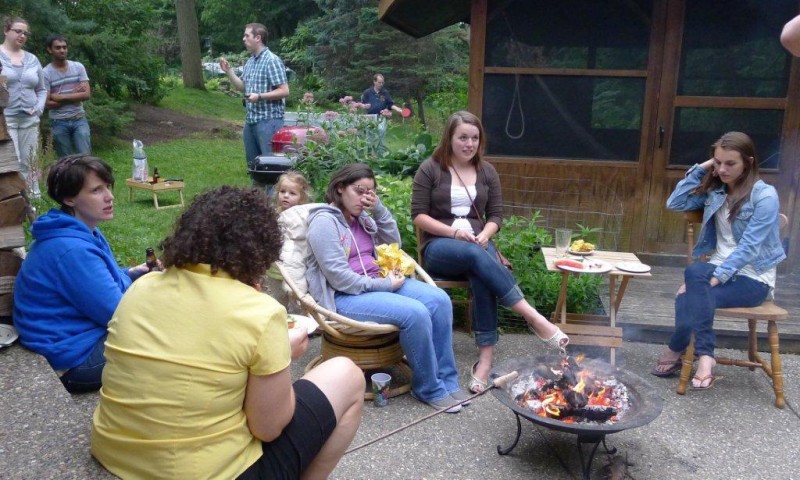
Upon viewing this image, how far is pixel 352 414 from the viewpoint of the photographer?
2488 millimetres

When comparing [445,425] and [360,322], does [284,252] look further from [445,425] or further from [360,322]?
[445,425]

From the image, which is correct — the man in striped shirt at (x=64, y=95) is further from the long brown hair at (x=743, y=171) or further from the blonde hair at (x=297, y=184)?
the long brown hair at (x=743, y=171)

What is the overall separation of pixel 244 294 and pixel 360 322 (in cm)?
158

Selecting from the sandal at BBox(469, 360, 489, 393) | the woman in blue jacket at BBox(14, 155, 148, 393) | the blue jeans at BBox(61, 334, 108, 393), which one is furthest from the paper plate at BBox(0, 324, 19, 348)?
the sandal at BBox(469, 360, 489, 393)

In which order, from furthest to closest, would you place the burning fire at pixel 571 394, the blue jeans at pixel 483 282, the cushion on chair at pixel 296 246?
1. the blue jeans at pixel 483 282
2. the cushion on chair at pixel 296 246
3. the burning fire at pixel 571 394

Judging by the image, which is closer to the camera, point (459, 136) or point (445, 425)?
point (445, 425)

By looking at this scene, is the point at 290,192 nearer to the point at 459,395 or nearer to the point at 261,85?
the point at 459,395

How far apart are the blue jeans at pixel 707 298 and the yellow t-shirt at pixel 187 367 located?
9.11ft

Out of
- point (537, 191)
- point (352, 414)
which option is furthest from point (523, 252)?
point (352, 414)

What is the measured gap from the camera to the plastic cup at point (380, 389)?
3664mm

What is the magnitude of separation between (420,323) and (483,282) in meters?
0.61

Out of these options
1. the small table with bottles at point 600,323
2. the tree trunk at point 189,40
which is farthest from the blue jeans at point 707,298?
the tree trunk at point 189,40

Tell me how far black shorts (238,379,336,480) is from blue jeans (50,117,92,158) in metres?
6.07

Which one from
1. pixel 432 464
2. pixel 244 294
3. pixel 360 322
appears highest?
pixel 244 294
